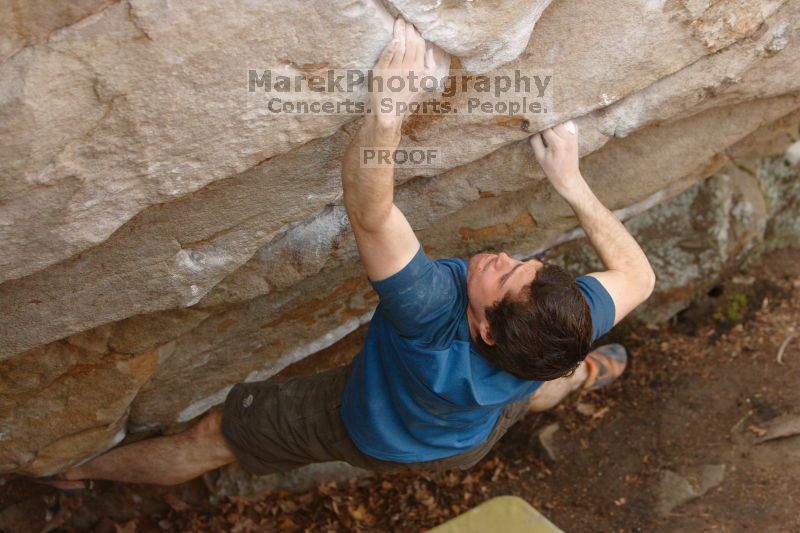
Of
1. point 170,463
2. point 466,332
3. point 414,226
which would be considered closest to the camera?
point 466,332

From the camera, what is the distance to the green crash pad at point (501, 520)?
3.44 metres

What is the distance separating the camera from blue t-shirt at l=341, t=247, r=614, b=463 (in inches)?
108

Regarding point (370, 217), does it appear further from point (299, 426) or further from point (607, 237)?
point (299, 426)

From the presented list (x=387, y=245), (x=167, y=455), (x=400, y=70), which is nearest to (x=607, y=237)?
(x=387, y=245)

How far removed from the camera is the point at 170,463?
3768 millimetres

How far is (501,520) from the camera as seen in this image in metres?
3.49

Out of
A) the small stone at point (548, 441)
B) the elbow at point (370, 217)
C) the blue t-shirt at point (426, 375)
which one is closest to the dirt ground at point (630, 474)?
the small stone at point (548, 441)

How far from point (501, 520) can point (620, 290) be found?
45.3 inches

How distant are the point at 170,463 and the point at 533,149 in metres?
2.21

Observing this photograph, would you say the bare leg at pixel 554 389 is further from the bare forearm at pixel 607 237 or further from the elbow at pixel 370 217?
the elbow at pixel 370 217

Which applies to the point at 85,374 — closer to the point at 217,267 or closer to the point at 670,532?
the point at 217,267

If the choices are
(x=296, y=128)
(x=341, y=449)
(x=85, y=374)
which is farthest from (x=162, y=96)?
(x=341, y=449)

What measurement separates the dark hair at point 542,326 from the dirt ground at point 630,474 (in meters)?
1.86

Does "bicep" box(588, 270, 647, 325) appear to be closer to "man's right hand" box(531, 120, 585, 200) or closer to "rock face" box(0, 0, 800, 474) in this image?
"man's right hand" box(531, 120, 585, 200)
